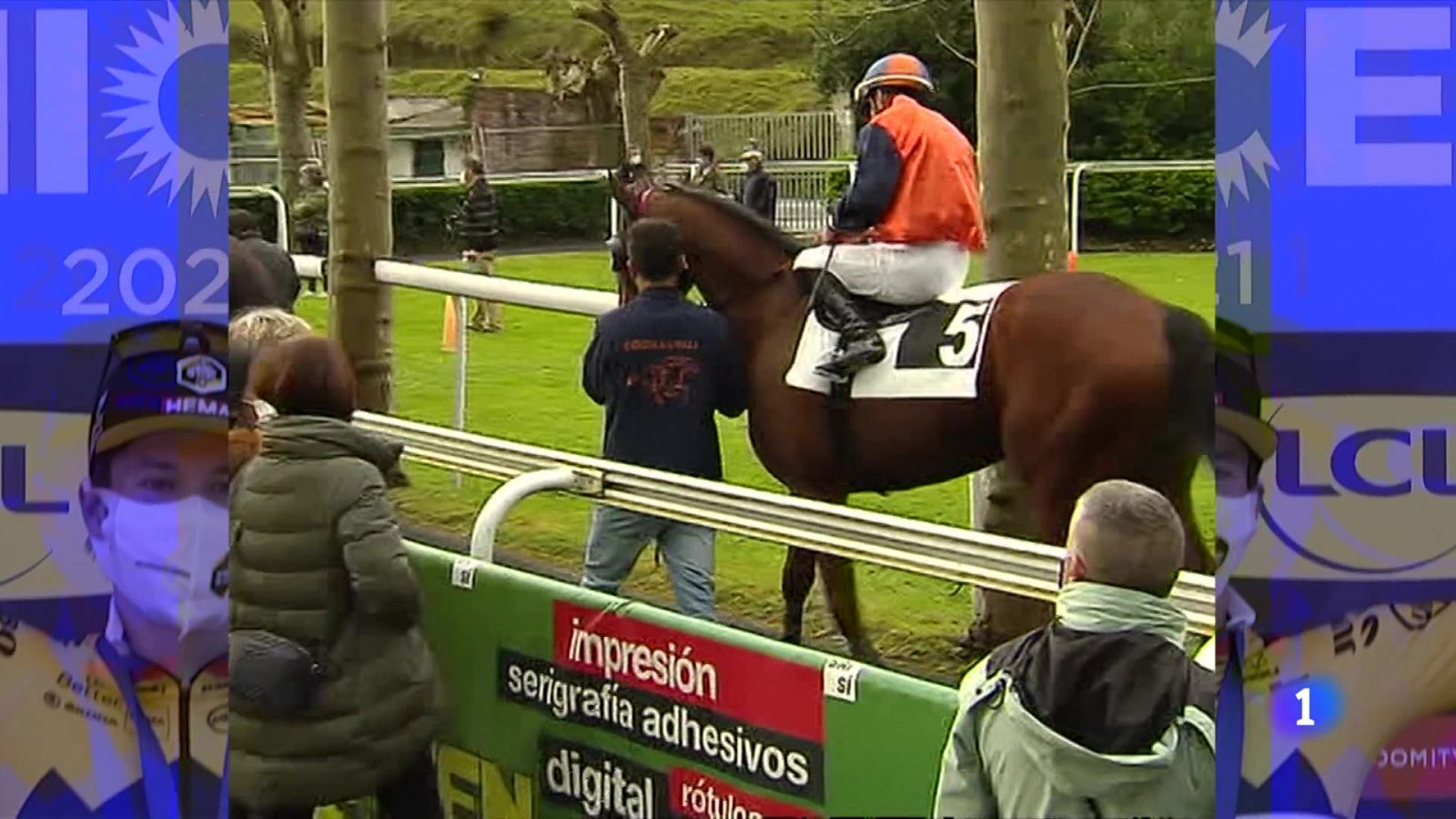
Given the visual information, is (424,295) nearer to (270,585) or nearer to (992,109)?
(992,109)

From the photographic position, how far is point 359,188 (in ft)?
24.5

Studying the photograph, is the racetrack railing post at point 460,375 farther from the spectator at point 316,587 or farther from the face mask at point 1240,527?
the face mask at point 1240,527

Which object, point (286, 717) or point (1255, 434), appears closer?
point (1255, 434)

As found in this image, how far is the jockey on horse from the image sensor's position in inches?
191

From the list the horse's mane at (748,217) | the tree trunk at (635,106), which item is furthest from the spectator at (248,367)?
the tree trunk at (635,106)

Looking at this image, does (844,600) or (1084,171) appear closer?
(844,600)

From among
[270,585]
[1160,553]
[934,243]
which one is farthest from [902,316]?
[1160,553]

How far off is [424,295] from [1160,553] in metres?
9.61

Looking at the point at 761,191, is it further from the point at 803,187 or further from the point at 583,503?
the point at 583,503

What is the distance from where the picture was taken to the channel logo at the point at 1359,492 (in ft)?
6.41

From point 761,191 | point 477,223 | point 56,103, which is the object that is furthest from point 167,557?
point 477,223

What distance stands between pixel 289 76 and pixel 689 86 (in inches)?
110

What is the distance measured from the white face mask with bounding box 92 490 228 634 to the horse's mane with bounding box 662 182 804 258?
135 inches

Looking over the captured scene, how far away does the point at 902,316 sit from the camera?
4871 mm
